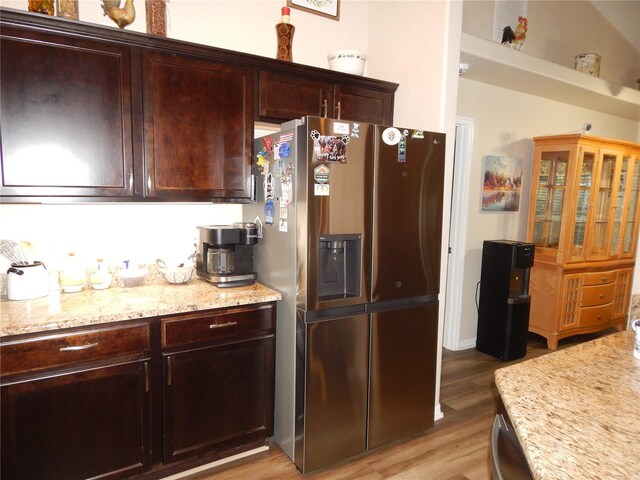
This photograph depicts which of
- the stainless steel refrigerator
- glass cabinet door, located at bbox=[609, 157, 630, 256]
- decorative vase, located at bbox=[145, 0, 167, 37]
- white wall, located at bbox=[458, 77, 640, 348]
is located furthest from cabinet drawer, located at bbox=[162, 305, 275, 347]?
glass cabinet door, located at bbox=[609, 157, 630, 256]

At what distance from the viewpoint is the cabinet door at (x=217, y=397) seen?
77.1 inches

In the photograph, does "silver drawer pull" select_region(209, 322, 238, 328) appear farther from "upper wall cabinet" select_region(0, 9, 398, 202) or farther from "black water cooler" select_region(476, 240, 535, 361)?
"black water cooler" select_region(476, 240, 535, 361)

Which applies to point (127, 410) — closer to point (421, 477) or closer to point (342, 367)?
point (342, 367)

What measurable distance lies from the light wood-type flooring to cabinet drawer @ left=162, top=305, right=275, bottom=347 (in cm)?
73

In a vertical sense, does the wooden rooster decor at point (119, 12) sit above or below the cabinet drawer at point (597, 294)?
above

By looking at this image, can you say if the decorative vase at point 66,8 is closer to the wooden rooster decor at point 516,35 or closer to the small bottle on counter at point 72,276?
the small bottle on counter at point 72,276

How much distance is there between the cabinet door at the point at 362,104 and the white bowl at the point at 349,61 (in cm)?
11

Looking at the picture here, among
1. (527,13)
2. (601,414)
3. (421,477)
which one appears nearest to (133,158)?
(601,414)

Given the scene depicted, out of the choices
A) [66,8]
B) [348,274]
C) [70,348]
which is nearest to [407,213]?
[348,274]

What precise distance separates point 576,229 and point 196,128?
3.72 metres

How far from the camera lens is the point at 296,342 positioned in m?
2.09

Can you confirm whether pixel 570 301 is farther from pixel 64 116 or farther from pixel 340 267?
pixel 64 116

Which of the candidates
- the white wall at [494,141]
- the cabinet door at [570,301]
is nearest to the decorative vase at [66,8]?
the white wall at [494,141]

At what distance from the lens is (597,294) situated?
415 centimetres
